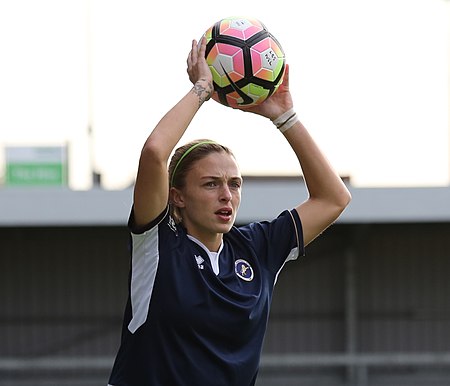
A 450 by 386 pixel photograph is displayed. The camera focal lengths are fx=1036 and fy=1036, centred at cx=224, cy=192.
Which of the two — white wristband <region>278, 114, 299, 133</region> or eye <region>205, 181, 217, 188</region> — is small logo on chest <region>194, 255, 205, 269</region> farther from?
white wristband <region>278, 114, 299, 133</region>

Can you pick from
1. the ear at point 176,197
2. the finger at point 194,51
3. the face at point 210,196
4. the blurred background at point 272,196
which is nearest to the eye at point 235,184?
the face at point 210,196

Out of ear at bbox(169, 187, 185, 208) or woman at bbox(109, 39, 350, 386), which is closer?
woman at bbox(109, 39, 350, 386)

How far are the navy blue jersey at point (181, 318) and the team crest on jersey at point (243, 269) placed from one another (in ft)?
0.16

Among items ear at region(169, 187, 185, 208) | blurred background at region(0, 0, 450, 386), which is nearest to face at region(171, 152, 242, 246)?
ear at region(169, 187, 185, 208)

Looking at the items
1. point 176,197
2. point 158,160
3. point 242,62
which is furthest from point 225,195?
point 242,62

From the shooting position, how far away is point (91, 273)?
44.2 ft

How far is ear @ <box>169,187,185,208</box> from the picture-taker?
3193 millimetres

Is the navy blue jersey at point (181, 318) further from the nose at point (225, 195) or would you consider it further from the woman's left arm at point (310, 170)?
the woman's left arm at point (310, 170)

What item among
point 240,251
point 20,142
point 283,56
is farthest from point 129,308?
point 20,142

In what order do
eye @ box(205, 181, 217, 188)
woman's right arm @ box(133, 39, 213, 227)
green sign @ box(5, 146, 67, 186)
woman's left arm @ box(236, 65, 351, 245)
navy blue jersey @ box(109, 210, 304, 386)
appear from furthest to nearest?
green sign @ box(5, 146, 67, 186)
woman's left arm @ box(236, 65, 351, 245)
eye @ box(205, 181, 217, 188)
navy blue jersey @ box(109, 210, 304, 386)
woman's right arm @ box(133, 39, 213, 227)

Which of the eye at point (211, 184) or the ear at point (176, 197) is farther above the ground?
the eye at point (211, 184)

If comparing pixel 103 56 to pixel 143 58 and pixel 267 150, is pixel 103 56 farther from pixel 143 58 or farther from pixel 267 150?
pixel 267 150

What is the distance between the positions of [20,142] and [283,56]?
8.08 metres

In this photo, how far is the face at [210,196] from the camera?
123 inches
